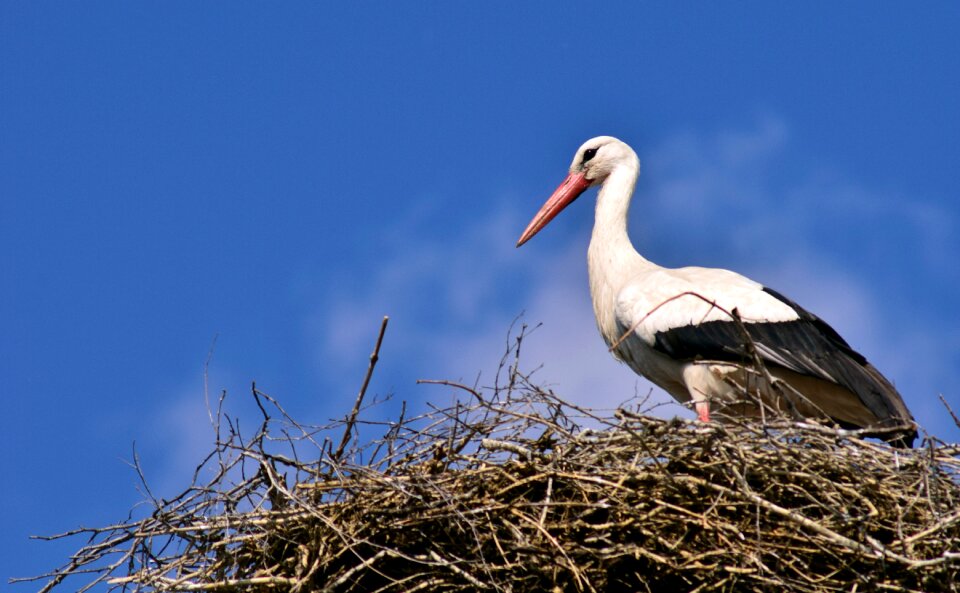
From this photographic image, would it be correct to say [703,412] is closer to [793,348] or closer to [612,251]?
[793,348]

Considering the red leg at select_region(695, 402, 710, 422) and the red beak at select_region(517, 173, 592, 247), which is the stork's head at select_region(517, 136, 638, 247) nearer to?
the red beak at select_region(517, 173, 592, 247)

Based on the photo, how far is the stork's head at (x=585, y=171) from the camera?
7031mm

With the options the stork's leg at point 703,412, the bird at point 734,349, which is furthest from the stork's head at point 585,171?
the stork's leg at point 703,412

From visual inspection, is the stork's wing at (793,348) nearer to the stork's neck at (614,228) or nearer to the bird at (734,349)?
the bird at (734,349)

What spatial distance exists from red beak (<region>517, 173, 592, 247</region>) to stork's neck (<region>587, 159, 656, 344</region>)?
15 centimetres

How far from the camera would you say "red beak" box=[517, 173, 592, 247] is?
714 centimetres

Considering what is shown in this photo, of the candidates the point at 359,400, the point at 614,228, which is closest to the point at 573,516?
the point at 359,400

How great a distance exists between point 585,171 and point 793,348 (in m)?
1.66

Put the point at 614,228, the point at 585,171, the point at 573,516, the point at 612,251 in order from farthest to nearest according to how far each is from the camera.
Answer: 1. the point at 585,171
2. the point at 614,228
3. the point at 612,251
4. the point at 573,516

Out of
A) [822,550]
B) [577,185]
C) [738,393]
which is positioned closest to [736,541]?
[822,550]

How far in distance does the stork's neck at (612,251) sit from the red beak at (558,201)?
0.15 metres

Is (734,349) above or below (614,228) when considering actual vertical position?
below

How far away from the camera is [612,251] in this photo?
665 cm

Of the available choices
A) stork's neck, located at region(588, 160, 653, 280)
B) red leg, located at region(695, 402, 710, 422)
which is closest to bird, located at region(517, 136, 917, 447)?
red leg, located at region(695, 402, 710, 422)
